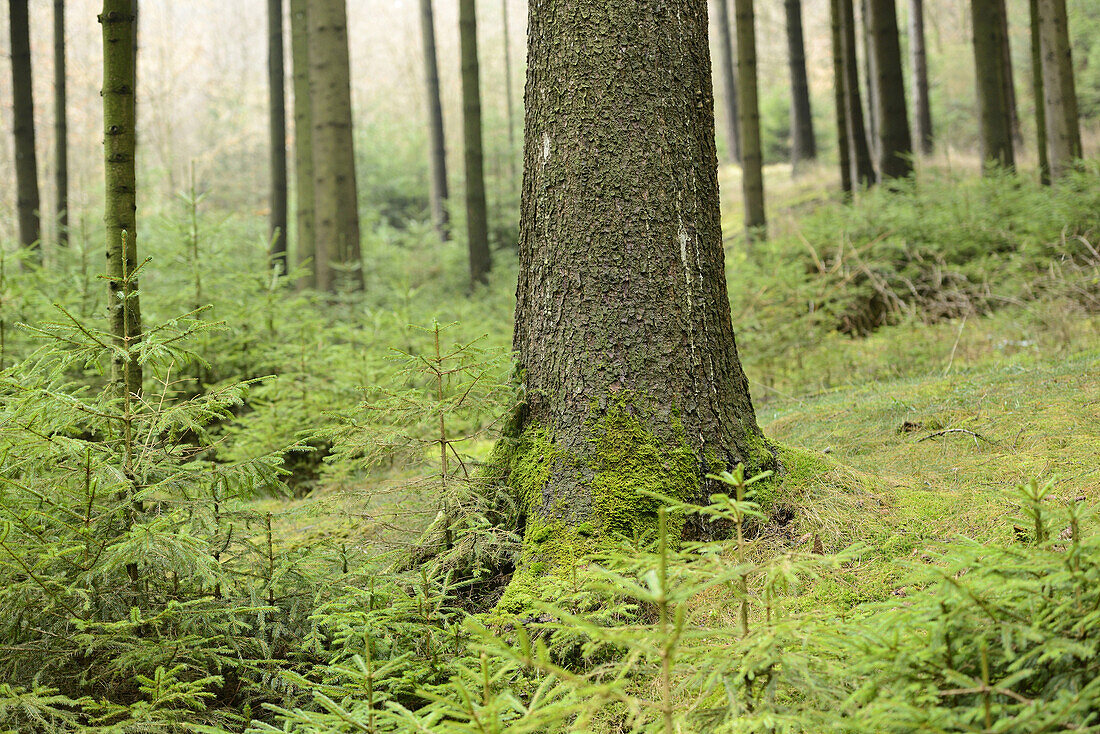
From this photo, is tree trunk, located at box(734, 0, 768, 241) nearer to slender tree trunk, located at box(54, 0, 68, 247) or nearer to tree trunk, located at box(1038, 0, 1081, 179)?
tree trunk, located at box(1038, 0, 1081, 179)

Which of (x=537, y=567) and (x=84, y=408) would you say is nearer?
(x=84, y=408)

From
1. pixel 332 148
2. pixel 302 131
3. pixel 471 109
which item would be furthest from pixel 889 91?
pixel 302 131

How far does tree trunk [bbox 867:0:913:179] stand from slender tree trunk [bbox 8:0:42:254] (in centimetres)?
1250

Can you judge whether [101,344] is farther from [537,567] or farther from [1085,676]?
[1085,676]

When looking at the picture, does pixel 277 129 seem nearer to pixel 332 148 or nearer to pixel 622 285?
pixel 332 148

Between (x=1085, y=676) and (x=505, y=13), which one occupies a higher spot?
(x=505, y=13)

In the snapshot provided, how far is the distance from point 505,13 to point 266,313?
854 inches

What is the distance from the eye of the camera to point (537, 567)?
3.18 meters

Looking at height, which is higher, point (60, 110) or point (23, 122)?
point (60, 110)

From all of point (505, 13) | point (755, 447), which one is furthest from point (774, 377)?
point (505, 13)

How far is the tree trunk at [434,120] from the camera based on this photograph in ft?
72.3

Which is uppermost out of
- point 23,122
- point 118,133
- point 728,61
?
point 728,61

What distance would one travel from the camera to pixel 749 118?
→ 1123cm

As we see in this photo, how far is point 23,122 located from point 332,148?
3.76 m
